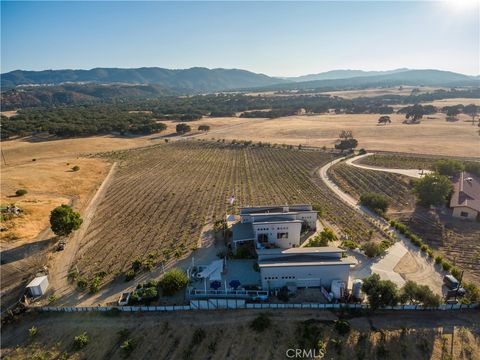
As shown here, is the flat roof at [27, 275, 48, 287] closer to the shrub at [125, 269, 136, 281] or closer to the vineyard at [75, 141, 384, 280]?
the vineyard at [75, 141, 384, 280]

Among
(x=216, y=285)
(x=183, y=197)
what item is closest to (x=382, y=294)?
(x=216, y=285)

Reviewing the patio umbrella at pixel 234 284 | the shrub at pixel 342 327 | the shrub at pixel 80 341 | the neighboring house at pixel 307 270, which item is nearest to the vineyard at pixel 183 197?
the shrub at pixel 80 341

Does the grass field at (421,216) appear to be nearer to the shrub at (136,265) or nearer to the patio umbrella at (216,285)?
the patio umbrella at (216,285)

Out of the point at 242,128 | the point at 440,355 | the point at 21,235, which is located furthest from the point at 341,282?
the point at 242,128

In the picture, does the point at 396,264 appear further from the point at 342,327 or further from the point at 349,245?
the point at 342,327

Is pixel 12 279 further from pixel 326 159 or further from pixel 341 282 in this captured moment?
pixel 326 159

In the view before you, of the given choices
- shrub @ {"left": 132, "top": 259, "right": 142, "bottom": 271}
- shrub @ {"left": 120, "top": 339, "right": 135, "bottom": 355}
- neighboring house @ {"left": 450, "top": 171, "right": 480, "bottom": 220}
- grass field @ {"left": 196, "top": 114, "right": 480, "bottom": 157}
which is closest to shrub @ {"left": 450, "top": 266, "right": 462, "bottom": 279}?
neighboring house @ {"left": 450, "top": 171, "right": 480, "bottom": 220}
